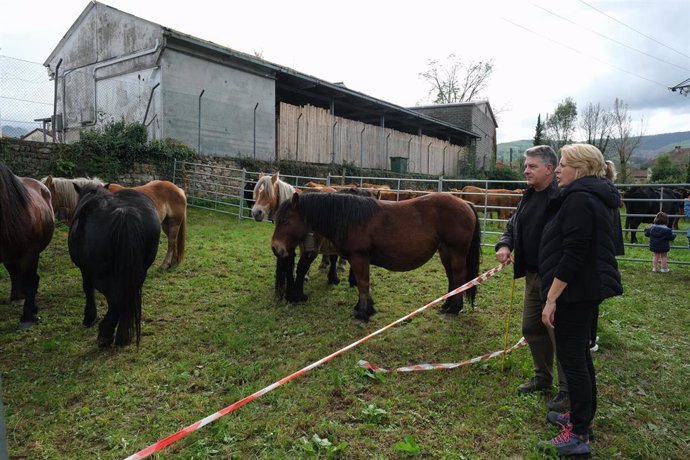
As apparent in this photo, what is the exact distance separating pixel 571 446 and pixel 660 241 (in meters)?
6.61

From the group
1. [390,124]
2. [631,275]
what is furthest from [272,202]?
[390,124]

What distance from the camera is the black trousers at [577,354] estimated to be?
237cm

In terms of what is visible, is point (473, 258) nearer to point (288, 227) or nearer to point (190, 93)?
point (288, 227)

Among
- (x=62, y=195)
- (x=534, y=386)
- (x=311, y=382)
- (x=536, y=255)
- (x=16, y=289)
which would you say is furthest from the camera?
(x=62, y=195)

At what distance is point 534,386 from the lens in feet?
10.5

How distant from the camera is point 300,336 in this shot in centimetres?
437

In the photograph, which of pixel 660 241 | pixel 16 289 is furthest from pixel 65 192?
pixel 660 241

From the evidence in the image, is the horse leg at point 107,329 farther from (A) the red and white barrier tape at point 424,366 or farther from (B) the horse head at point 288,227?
(A) the red and white barrier tape at point 424,366

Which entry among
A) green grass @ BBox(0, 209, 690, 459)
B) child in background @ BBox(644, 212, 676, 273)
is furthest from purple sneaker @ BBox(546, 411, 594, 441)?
child in background @ BBox(644, 212, 676, 273)

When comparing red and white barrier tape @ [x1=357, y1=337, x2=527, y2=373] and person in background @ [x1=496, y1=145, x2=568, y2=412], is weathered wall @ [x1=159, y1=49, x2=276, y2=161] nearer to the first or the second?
red and white barrier tape @ [x1=357, y1=337, x2=527, y2=373]

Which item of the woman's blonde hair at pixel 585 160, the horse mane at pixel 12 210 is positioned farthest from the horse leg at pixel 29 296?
the woman's blonde hair at pixel 585 160

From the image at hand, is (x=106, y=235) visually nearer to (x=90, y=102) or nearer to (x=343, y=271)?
(x=343, y=271)

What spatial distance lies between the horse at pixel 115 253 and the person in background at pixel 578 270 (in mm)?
3467

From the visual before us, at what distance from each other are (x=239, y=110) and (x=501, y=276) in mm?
11766
